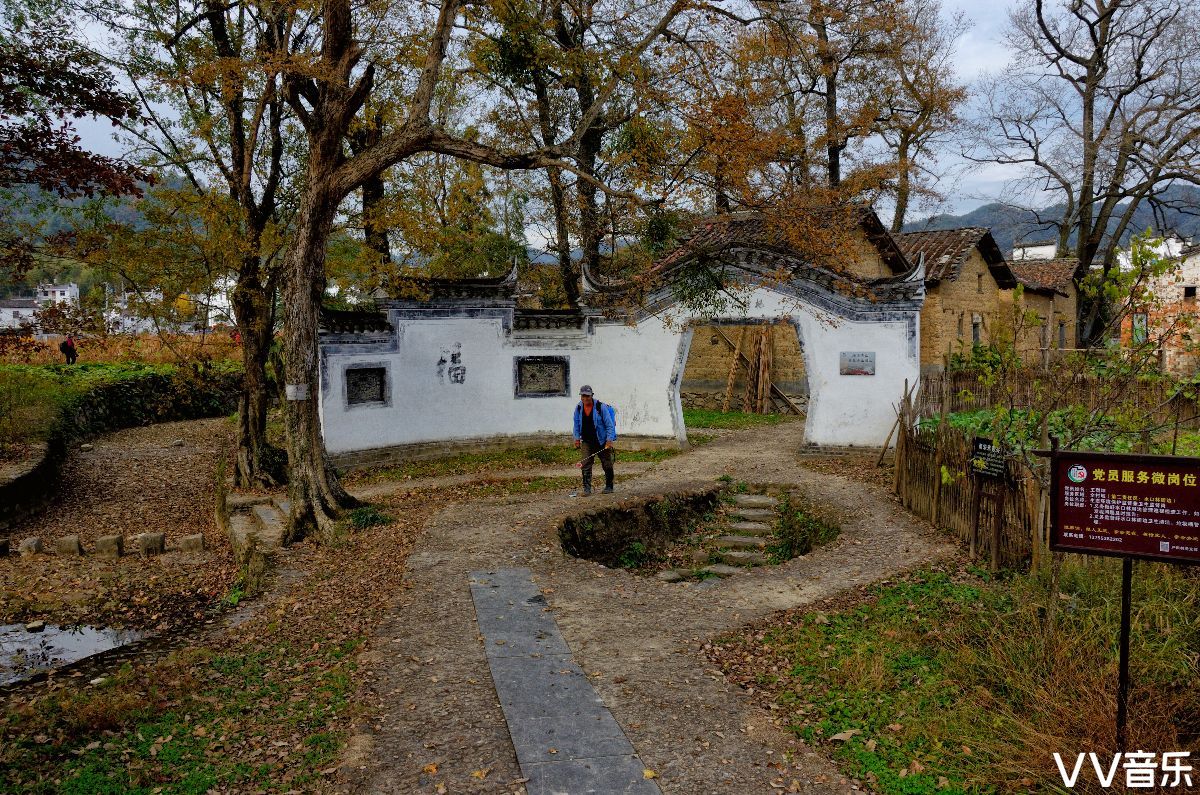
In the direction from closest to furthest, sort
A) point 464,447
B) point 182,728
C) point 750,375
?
point 182,728, point 464,447, point 750,375

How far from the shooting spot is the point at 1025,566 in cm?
851

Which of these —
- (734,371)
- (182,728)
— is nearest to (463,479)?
(182,728)

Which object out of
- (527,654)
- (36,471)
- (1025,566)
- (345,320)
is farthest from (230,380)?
(1025,566)

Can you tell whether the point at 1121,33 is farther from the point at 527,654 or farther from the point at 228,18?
the point at 527,654

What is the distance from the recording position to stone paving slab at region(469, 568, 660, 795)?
4.76 metres

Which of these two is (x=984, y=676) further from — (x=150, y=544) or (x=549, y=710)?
(x=150, y=544)

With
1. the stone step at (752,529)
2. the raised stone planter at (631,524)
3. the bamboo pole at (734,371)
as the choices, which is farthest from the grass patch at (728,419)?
the stone step at (752,529)

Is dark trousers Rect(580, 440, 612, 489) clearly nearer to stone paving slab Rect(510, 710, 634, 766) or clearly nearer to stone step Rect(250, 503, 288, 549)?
stone step Rect(250, 503, 288, 549)

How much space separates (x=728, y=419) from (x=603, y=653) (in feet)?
54.8

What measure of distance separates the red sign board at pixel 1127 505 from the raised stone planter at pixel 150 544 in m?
11.3

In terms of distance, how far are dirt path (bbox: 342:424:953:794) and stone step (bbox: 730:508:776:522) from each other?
3.17 feet

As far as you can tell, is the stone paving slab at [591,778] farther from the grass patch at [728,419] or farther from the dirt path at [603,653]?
the grass patch at [728,419]

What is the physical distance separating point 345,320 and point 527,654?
1033cm

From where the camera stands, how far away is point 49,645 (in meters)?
7.62
